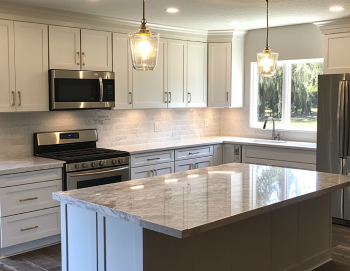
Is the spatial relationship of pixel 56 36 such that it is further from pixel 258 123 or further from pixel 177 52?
pixel 258 123

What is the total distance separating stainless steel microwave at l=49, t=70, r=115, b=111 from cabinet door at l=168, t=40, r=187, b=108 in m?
0.98

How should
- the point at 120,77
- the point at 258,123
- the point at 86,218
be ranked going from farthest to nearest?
the point at 258,123, the point at 120,77, the point at 86,218

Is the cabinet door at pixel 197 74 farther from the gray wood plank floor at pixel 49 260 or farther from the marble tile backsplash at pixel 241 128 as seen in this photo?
the gray wood plank floor at pixel 49 260

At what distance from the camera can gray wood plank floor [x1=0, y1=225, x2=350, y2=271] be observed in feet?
12.5

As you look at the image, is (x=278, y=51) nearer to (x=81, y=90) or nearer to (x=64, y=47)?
(x=81, y=90)

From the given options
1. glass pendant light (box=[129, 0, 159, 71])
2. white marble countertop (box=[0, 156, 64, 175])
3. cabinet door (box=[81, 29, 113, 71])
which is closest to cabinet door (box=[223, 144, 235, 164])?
cabinet door (box=[81, 29, 113, 71])

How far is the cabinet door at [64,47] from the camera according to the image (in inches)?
180

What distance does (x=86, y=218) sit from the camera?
2.76m

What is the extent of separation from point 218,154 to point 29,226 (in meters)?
2.80

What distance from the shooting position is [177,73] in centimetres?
582

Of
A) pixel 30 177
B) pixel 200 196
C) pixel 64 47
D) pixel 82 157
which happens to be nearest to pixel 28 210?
pixel 30 177

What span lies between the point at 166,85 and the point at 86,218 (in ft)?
10.5

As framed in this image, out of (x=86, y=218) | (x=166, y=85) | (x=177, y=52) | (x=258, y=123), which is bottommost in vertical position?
(x=86, y=218)

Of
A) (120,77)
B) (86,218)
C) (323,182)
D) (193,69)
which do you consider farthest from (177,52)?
(86,218)
